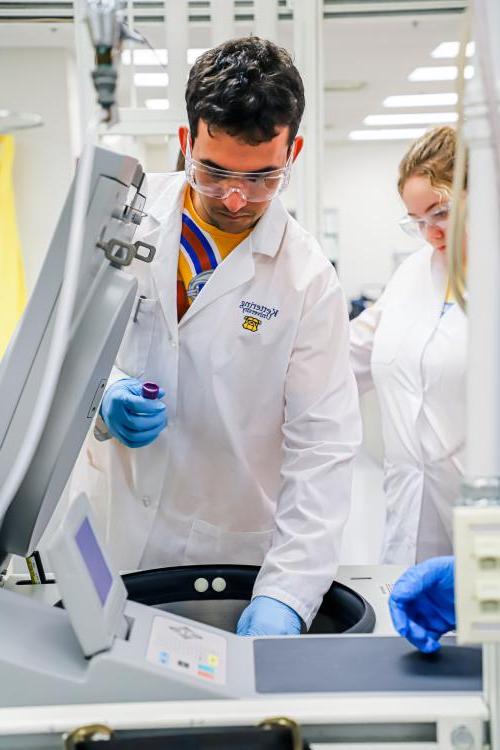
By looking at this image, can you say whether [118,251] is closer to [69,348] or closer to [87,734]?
[69,348]

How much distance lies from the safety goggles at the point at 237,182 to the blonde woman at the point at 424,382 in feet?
1.90

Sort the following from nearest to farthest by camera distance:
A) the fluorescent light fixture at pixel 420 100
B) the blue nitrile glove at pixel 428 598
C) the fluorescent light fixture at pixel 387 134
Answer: the blue nitrile glove at pixel 428 598 → the fluorescent light fixture at pixel 420 100 → the fluorescent light fixture at pixel 387 134

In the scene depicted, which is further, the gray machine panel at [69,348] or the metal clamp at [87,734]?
the gray machine panel at [69,348]

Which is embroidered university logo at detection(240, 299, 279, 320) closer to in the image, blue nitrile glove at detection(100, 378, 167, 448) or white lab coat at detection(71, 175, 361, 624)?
white lab coat at detection(71, 175, 361, 624)

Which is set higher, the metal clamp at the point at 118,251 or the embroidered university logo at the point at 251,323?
the metal clamp at the point at 118,251

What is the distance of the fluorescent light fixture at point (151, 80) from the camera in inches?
206

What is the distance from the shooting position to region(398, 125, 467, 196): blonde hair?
5.60 ft

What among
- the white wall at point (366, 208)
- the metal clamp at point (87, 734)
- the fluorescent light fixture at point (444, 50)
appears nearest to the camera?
the metal clamp at point (87, 734)

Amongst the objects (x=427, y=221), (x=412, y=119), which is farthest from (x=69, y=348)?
(x=412, y=119)

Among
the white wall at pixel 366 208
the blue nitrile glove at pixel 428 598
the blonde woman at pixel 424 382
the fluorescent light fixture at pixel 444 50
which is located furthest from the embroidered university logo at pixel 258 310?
the white wall at pixel 366 208

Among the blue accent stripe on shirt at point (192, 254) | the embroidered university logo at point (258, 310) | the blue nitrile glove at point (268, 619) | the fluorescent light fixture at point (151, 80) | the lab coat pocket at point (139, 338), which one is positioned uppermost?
the fluorescent light fixture at point (151, 80)

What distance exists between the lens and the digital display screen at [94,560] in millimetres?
735

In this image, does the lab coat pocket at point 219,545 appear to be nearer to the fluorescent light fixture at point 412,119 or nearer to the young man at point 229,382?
the young man at point 229,382

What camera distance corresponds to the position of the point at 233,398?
4.63 feet
